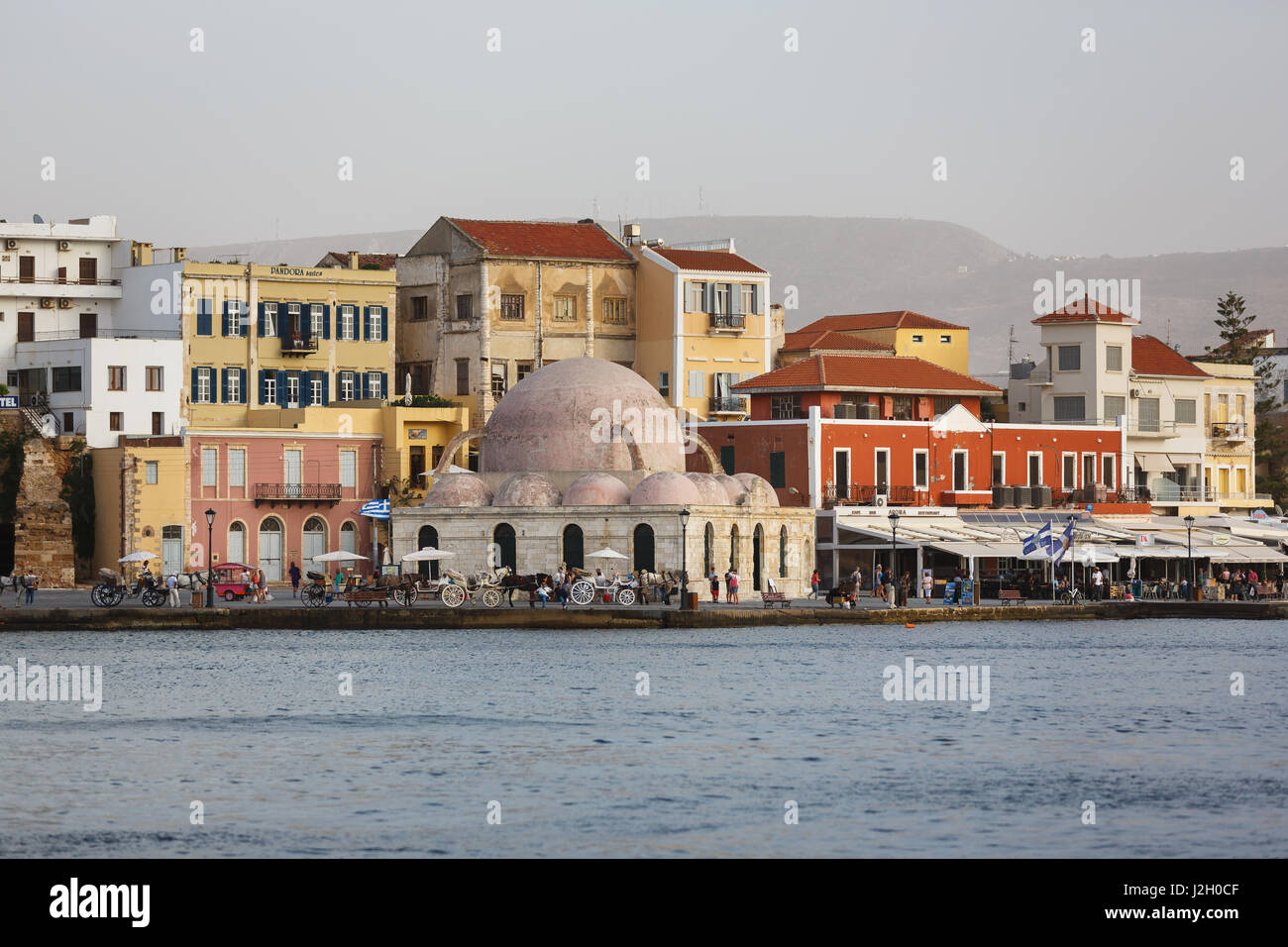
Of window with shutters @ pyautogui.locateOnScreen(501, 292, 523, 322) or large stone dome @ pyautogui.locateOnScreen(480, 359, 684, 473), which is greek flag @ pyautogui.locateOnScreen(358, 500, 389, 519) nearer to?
large stone dome @ pyautogui.locateOnScreen(480, 359, 684, 473)

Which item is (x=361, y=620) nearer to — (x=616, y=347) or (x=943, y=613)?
(x=943, y=613)

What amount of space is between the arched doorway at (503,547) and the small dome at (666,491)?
347cm

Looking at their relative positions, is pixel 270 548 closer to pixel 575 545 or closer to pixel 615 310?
pixel 575 545

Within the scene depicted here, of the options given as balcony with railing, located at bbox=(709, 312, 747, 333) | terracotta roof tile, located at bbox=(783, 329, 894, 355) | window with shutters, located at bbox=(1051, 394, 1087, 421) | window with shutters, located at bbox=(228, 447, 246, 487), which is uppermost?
balcony with railing, located at bbox=(709, 312, 747, 333)

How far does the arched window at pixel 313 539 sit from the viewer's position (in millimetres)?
68062

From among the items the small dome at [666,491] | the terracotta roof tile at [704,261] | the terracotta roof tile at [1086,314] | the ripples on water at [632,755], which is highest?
the terracotta roof tile at [704,261]

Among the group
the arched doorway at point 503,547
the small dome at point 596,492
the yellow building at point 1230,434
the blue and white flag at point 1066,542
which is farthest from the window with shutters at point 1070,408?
the arched doorway at point 503,547

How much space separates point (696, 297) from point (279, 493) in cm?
1666

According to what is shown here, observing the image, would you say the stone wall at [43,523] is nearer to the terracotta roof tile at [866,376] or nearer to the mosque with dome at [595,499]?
the mosque with dome at [595,499]

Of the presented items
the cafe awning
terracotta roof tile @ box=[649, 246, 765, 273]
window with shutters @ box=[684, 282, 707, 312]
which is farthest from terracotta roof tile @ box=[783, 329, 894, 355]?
the cafe awning

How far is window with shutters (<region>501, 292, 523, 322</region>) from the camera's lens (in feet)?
246

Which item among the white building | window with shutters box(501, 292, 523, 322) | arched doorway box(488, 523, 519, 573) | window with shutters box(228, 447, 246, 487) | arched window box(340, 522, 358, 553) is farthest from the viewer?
the white building

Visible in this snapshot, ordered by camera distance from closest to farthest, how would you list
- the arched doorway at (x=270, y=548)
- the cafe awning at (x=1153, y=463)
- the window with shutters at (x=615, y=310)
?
the arched doorway at (x=270, y=548) → the window with shutters at (x=615, y=310) → the cafe awning at (x=1153, y=463)

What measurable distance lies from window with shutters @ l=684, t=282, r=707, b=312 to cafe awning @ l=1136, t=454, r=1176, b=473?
16.9m
